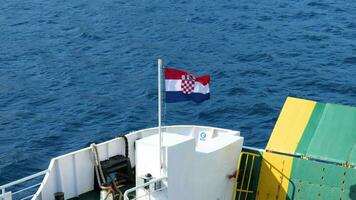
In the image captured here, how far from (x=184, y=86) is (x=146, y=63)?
1387 inches

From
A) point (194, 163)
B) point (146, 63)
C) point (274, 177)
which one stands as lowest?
point (274, 177)

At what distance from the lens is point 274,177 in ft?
74.9

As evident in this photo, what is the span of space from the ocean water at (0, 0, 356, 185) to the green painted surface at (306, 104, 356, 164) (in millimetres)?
Answer: 18132

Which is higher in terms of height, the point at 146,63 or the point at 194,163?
the point at 146,63

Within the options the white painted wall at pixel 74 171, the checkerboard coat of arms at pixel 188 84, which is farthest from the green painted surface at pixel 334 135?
the white painted wall at pixel 74 171

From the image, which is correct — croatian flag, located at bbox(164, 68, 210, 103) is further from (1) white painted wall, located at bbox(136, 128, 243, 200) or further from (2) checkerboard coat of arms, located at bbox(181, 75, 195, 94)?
(1) white painted wall, located at bbox(136, 128, 243, 200)

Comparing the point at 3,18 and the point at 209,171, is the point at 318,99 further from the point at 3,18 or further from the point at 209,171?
the point at 3,18

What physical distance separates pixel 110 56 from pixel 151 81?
7.33m

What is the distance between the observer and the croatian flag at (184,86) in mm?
20422

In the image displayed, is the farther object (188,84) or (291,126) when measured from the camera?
(291,126)

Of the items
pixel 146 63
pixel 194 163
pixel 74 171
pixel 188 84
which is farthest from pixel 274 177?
pixel 146 63

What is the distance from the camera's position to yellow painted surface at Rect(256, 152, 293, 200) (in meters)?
22.7

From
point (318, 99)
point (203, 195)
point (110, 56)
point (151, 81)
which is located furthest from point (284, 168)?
point (110, 56)

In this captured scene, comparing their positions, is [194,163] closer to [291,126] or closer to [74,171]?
[291,126]
